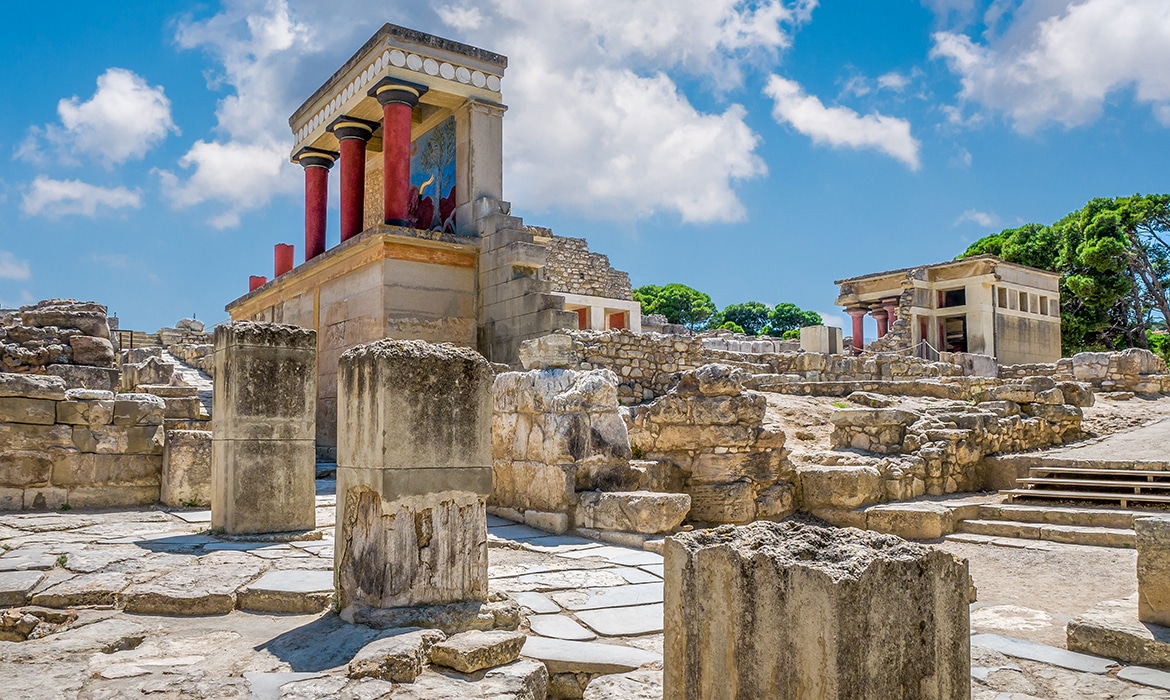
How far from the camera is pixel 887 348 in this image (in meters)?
28.1

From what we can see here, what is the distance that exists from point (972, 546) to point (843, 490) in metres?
1.27

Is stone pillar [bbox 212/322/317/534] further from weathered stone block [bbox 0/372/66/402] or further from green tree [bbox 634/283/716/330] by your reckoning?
green tree [bbox 634/283/716/330]

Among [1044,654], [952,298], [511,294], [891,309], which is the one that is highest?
[952,298]

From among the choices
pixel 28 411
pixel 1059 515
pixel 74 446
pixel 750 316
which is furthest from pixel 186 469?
pixel 750 316

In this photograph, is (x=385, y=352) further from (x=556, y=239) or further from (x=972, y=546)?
(x=556, y=239)

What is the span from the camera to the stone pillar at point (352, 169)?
15.6m

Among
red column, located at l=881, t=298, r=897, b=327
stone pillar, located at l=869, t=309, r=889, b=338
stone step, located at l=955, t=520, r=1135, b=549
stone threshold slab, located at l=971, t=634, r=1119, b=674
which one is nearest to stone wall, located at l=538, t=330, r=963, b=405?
stone step, located at l=955, t=520, r=1135, b=549

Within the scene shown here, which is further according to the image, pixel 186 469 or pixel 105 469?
pixel 186 469

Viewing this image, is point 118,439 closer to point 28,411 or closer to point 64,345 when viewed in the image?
point 28,411

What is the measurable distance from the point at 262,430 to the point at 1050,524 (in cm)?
753

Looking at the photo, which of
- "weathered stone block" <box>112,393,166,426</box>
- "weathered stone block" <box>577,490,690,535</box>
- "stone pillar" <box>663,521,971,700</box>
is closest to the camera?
"stone pillar" <box>663,521,971,700</box>

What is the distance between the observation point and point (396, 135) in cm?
1362

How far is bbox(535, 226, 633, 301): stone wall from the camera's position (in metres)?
29.2

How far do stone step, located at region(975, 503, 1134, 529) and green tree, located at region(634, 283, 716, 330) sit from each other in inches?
1738
